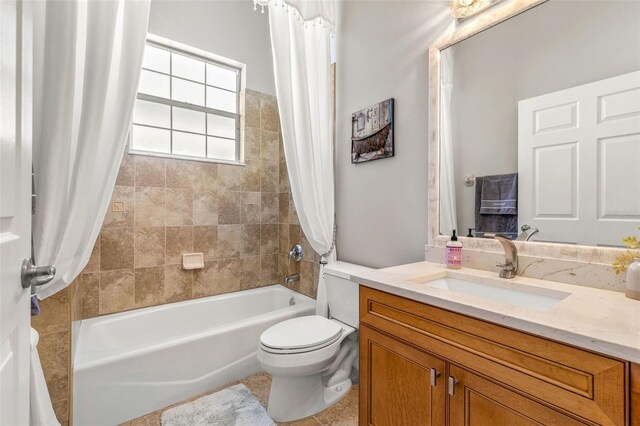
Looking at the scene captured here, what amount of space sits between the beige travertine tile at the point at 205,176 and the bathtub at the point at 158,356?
0.97 metres

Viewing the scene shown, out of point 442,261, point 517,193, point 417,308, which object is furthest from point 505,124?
point 417,308

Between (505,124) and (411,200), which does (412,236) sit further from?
(505,124)

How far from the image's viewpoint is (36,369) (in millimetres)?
899

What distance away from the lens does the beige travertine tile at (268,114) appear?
2.82 metres

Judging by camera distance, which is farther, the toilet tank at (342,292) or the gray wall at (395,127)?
the toilet tank at (342,292)

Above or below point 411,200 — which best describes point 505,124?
above

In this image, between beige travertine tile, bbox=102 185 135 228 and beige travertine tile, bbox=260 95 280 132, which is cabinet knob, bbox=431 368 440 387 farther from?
beige travertine tile, bbox=260 95 280 132

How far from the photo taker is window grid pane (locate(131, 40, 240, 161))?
8.00ft

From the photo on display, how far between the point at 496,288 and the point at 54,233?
169cm

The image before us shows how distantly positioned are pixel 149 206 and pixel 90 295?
2.41 feet

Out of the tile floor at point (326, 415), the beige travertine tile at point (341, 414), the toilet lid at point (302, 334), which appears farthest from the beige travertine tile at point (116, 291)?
the beige travertine tile at point (341, 414)

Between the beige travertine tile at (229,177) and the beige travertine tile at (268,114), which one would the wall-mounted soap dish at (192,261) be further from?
the beige travertine tile at (268,114)

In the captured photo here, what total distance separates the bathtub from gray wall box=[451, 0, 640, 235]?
1.59 m

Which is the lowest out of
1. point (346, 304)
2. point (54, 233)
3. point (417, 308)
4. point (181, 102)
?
point (346, 304)
